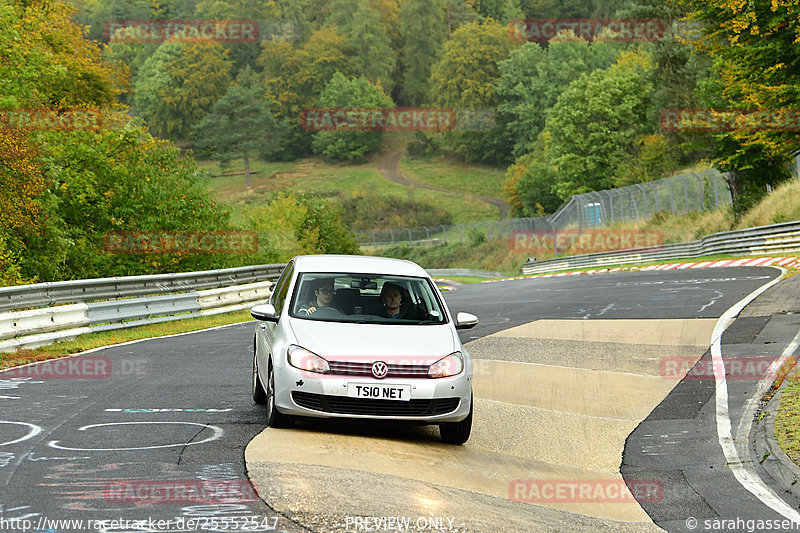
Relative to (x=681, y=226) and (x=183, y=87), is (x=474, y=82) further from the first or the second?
(x=681, y=226)

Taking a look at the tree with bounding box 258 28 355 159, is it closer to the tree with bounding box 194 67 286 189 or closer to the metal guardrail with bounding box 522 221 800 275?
the tree with bounding box 194 67 286 189

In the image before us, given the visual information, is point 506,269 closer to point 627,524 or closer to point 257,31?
point 627,524

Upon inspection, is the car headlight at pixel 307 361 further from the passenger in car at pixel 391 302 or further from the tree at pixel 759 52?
the tree at pixel 759 52

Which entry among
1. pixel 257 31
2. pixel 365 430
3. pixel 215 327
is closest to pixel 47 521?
pixel 365 430

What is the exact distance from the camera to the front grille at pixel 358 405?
8.24 meters

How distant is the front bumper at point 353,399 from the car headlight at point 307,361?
47 mm

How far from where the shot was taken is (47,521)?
18.3ft

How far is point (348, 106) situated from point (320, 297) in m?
149

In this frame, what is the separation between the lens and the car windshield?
9.27m

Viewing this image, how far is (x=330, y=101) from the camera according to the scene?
158m

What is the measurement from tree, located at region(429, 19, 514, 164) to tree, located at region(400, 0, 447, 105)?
2255 centimetres

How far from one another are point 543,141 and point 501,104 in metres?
23.2

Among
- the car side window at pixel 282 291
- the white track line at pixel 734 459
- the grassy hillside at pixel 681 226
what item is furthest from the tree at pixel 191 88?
the car side window at pixel 282 291

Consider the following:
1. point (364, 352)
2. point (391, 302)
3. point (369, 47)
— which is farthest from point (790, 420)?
point (369, 47)
